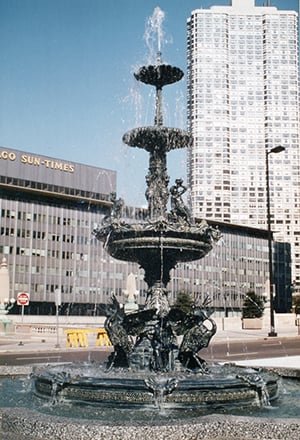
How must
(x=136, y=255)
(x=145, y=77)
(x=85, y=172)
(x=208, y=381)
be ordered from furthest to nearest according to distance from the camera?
1. (x=85, y=172)
2. (x=145, y=77)
3. (x=136, y=255)
4. (x=208, y=381)

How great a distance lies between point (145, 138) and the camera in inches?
536

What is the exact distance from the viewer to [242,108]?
12975 cm

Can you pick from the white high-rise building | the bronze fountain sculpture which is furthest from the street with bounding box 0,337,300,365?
the white high-rise building

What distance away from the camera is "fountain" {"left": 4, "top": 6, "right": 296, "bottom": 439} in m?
7.33

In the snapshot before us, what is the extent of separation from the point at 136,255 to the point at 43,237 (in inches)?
2987

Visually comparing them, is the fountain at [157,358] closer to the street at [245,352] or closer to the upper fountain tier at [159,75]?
the upper fountain tier at [159,75]

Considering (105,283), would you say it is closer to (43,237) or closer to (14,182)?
(43,237)

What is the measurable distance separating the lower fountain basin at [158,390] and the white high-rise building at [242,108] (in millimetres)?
115112

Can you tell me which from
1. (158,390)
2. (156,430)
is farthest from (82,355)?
(156,430)

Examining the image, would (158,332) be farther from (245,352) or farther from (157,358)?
(245,352)

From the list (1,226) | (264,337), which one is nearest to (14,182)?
(1,226)

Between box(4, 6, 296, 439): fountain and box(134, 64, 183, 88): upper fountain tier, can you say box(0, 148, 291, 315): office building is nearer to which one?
box(134, 64, 183, 88): upper fountain tier

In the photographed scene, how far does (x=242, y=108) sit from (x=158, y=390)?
412 ft

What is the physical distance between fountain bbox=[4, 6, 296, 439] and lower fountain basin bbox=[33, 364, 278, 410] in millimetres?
15
